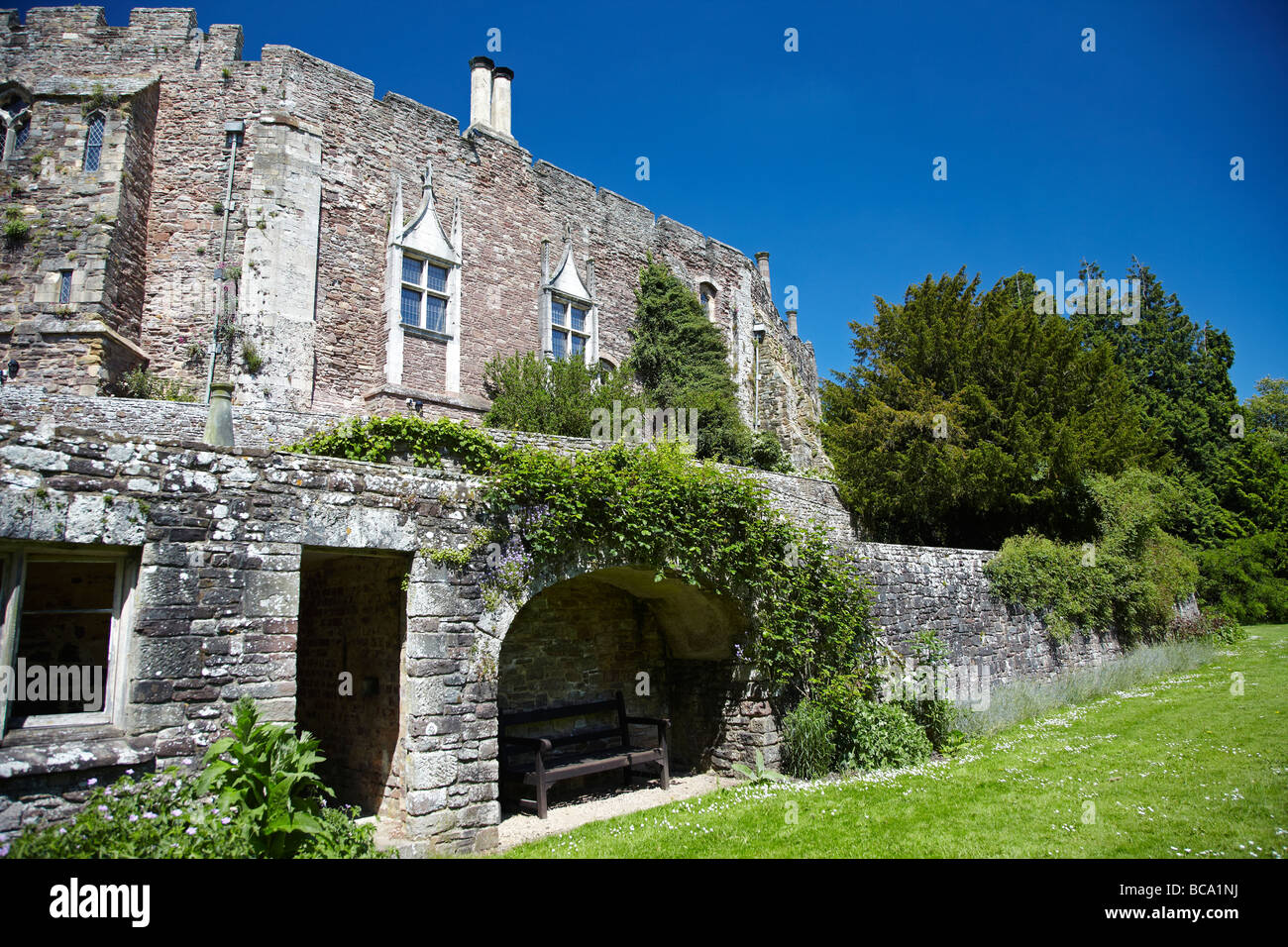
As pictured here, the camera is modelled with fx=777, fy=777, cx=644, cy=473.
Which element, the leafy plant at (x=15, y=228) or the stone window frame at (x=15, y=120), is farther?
the stone window frame at (x=15, y=120)

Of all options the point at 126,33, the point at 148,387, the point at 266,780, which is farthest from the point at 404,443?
the point at 126,33

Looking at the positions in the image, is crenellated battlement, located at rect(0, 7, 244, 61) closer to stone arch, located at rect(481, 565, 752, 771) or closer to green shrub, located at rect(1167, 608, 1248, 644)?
stone arch, located at rect(481, 565, 752, 771)

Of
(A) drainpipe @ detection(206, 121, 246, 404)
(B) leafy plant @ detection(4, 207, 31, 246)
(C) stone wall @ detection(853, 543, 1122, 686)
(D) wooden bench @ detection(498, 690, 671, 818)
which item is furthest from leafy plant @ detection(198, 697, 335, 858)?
(B) leafy plant @ detection(4, 207, 31, 246)

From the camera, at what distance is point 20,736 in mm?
4918

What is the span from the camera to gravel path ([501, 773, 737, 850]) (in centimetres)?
762

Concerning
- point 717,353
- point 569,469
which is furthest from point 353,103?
point 569,469

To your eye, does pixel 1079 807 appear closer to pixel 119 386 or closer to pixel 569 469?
pixel 569 469

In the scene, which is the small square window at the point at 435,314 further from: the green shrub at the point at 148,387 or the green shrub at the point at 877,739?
the green shrub at the point at 877,739

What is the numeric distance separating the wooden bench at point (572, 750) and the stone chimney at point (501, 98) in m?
15.3

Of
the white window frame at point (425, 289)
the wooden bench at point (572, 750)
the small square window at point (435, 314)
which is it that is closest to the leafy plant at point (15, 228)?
the white window frame at point (425, 289)

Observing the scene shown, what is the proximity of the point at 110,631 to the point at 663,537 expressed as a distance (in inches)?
198

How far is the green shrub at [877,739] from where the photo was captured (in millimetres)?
9703
